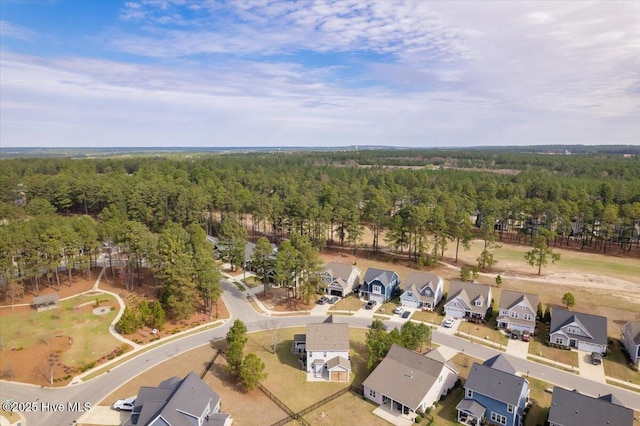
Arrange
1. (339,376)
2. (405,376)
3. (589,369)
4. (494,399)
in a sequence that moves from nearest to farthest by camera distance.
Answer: (494,399) < (405,376) < (339,376) < (589,369)

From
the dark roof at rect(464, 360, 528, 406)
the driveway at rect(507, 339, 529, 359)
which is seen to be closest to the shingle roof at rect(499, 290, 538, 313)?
the driveway at rect(507, 339, 529, 359)

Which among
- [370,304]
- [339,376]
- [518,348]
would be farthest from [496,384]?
[370,304]

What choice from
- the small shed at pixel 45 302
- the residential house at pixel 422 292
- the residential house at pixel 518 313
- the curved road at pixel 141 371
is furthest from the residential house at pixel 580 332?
the small shed at pixel 45 302

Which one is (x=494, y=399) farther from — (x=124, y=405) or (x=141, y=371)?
(x=141, y=371)

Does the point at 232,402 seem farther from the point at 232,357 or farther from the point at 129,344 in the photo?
the point at 129,344

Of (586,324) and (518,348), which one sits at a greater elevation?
(586,324)

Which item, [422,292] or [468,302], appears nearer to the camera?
[468,302]

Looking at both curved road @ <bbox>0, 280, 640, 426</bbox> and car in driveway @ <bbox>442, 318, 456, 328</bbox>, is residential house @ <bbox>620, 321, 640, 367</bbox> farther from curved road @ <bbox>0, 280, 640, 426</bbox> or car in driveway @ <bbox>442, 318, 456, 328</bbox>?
car in driveway @ <bbox>442, 318, 456, 328</bbox>
